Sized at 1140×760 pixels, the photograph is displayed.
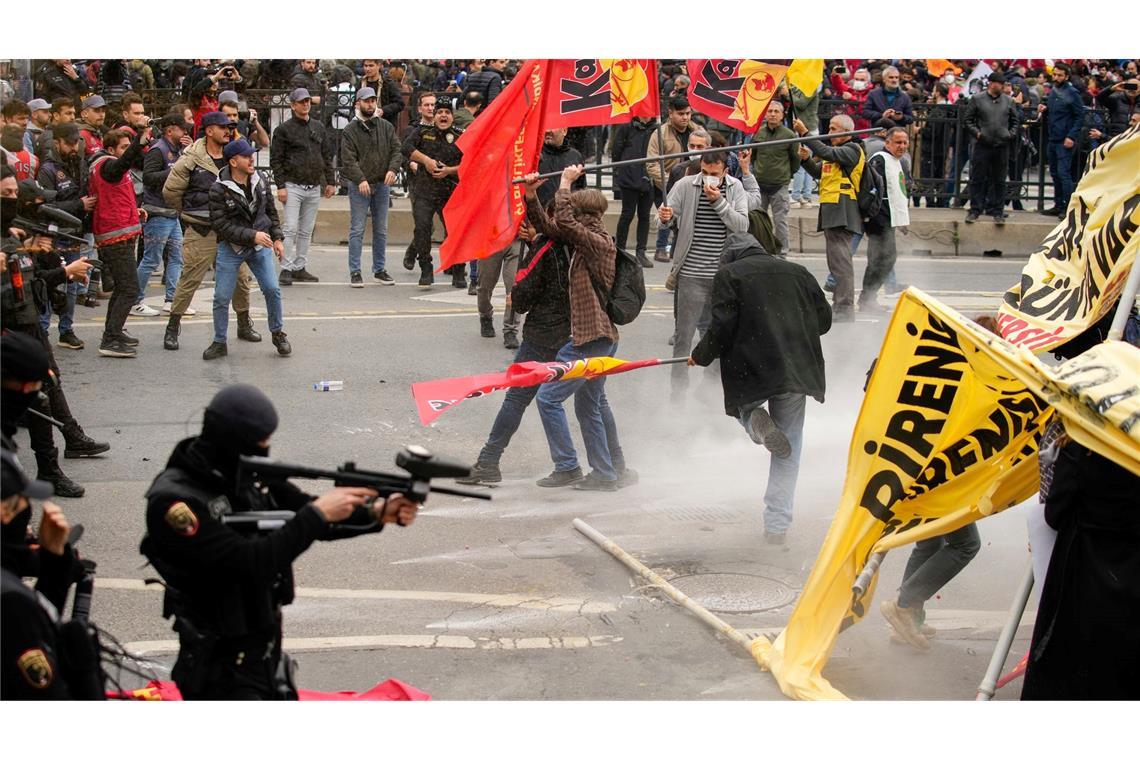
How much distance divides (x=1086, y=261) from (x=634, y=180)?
9027 millimetres

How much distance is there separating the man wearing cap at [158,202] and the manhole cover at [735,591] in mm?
7458

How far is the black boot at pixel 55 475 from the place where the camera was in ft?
27.2

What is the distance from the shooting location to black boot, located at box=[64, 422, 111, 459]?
9.05 meters

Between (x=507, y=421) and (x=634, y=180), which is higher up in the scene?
(x=634, y=180)

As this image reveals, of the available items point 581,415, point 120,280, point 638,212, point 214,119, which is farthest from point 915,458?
point 638,212

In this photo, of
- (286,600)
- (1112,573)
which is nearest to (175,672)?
(286,600)

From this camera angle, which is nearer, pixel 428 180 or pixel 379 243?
pixel 428 180

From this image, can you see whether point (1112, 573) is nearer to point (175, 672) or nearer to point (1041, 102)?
point (175, 672)

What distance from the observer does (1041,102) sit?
65.9 ft

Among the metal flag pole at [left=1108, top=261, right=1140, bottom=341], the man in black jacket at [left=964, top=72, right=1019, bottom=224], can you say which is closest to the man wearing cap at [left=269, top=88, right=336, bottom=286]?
the man in black jacket at [left=964, top=72, right=1019, bottom=224]

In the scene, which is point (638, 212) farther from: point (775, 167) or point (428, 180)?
point (428, 180)

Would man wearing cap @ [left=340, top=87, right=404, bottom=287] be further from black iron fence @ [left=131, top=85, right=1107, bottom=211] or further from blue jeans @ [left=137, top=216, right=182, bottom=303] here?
black iron fence @ [left=131, top=85, right=1107, bottom=211]

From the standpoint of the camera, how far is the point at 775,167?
49.4 ft

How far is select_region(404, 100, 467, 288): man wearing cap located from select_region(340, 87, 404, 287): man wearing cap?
44 cm
